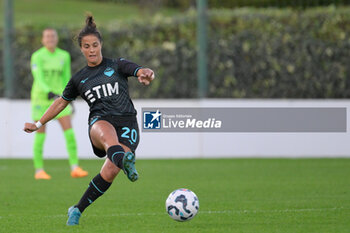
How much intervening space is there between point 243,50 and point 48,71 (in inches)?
200

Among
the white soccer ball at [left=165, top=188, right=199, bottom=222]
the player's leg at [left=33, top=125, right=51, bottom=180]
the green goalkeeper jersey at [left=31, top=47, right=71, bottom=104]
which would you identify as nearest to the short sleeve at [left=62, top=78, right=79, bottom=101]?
the white soccer ball at [left=165, top=188, right=199, bottom=222]

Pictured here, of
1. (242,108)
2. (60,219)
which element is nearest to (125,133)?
(60,219)

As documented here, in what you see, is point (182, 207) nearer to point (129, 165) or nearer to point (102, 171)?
point (129, 165)

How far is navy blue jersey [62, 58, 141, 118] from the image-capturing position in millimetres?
7121

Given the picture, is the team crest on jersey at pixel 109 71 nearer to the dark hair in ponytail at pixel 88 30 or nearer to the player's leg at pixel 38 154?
the dark hair in ponytail at pixel 88 30

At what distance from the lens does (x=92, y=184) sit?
275 inches

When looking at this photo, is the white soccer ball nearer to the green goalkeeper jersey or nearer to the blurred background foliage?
the green goalkeeper jersey

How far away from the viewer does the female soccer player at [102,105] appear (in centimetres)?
695

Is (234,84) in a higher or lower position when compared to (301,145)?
higher

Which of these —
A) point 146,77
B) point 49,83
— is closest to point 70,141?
point 49,83

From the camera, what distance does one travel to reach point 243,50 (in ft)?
50.1

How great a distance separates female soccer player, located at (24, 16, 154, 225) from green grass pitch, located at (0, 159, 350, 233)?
41cm

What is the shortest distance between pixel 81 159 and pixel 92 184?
8.05 m

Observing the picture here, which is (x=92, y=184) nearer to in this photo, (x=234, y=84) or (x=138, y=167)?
(x=138, y=167)
